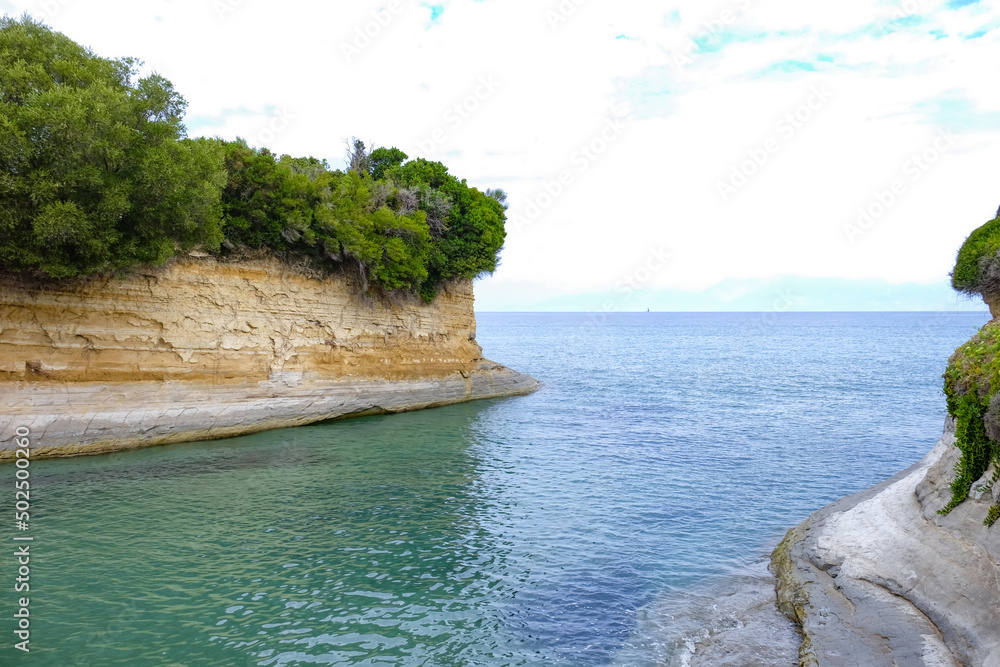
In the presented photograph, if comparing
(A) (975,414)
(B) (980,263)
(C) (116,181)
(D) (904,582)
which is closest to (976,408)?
(A) (975,414)

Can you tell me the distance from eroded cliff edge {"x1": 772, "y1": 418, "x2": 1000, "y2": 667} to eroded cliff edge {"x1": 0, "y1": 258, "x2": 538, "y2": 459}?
2005 centimetres

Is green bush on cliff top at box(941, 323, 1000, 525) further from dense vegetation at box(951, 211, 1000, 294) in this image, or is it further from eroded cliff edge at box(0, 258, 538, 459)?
eroded cliff edge at box(0, 258, 538, 459)

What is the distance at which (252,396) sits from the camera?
2553cm

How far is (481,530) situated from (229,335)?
1477 centimetres

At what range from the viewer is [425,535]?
1488cm

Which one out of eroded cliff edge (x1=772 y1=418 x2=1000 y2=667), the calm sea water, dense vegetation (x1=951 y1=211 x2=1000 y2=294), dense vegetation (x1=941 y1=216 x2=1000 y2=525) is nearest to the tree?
the calm sea water

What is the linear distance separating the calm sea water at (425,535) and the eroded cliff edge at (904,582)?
1.80 metres

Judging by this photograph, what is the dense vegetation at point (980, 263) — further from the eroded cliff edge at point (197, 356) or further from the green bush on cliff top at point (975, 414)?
the eroded cliff edge at point (197, 356)

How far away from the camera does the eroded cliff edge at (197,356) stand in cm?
2036

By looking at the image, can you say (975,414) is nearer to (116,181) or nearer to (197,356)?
(116,181)

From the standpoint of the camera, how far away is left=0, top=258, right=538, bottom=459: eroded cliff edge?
2036cm

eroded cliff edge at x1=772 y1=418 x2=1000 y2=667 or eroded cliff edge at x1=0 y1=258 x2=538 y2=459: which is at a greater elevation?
eroded cliff edge at x1=0 y1=258 x2=538 y2=459

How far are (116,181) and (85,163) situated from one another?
2.84 ft

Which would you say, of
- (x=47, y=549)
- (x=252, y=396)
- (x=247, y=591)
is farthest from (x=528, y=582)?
(x=252, y=396)
